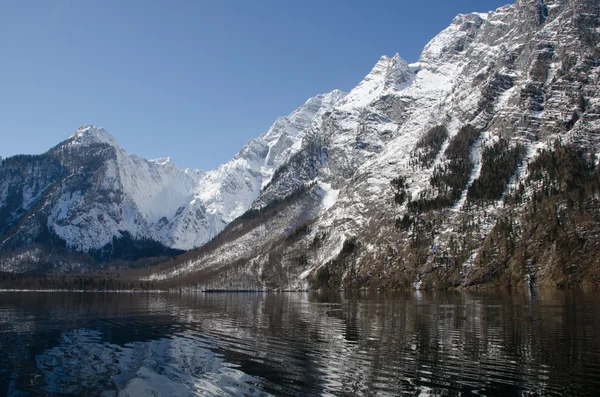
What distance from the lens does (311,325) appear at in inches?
2874

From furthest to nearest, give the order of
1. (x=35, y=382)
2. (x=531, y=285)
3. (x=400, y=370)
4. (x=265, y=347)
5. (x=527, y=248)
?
1. (x=527, y=248)
2. (x=531, y=285)
3. (x=265, y=347)
4. (x=400, y=370)
5. (x=35, y=382)

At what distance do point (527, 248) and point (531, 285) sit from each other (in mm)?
20536

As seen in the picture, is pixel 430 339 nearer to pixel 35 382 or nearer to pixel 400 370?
pixel 400 370

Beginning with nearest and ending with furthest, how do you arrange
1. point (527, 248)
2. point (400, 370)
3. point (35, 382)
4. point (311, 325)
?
point (35, 382)
point (400, 370)
point (311, 325)
point (527, 248)

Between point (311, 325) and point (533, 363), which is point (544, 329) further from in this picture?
point (311, 325)

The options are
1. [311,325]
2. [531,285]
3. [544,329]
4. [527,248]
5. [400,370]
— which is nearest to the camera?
[400,370]

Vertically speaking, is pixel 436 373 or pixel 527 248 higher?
pixel 527 248

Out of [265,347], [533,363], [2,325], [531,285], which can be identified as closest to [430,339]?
[533,363]

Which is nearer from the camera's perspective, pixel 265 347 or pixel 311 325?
pixel 265 347

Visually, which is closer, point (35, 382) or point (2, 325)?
point (35, 382)

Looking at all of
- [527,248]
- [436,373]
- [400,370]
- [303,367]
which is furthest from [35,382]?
[527,248]

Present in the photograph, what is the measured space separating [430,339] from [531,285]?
5647 inches

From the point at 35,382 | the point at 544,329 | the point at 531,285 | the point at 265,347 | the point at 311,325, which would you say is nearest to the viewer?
the point at 35,382

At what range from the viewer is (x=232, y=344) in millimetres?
54156
